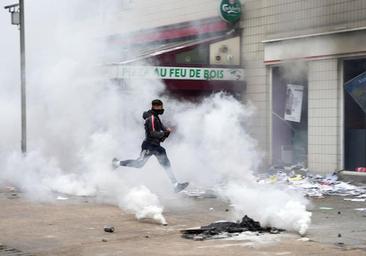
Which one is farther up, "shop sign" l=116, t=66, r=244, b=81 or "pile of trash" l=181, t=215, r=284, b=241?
"shop sign" l=116, t=66, r=244, b=81

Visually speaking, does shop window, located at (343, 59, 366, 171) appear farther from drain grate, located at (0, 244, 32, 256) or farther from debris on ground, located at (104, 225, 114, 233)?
drain grate, located at (0, 244, 32, 256)

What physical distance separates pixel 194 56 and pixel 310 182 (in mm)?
4441

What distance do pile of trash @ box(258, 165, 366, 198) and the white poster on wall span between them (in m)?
1.23

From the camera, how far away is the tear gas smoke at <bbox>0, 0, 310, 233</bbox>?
42.9 ft

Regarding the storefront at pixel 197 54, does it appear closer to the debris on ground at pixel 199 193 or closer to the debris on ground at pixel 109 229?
the debris on ground at pixel 199 193

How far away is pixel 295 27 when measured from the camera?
612 inches

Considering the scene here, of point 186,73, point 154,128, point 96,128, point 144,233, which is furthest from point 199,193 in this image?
point 144,233

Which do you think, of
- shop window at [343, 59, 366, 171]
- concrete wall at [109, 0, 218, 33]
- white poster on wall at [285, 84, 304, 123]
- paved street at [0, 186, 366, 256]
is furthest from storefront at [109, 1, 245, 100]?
paved street at [0, 186, 366, 256]

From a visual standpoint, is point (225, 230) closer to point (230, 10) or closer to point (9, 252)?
point (9, 252)

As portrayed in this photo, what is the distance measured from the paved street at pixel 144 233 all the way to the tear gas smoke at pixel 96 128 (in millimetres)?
1540

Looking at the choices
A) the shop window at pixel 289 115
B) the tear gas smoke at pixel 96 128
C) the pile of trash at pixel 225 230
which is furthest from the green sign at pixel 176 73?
the pile of trash at pixel 225 230

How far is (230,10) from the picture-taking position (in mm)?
16156

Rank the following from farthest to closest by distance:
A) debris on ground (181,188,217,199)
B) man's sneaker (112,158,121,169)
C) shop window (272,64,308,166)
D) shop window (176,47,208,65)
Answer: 1. shop window (176,47,208,65)
2. shop window (272,64,308,166)
3. debris on ground (181,188,217,199)
4. man's sneaker (112,158,121,169)

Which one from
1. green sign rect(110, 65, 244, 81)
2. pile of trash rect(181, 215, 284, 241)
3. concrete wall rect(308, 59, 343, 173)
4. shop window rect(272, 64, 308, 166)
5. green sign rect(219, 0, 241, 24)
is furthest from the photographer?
shop window rect(272, 64, 308, 166)
